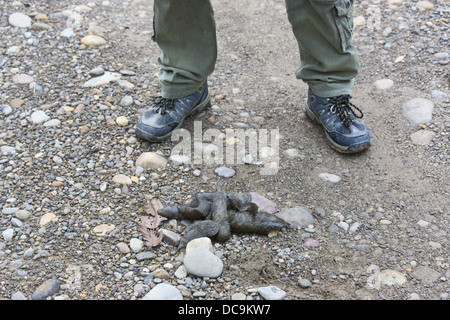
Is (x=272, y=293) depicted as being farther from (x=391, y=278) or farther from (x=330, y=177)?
(x=330, y=177)

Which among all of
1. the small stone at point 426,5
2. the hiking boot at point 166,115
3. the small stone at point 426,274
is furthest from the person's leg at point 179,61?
the small stone at point 426,5

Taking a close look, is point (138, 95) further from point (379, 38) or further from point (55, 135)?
point (379, 38)

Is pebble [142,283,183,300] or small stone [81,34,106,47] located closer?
pebble [142,283,183,300]

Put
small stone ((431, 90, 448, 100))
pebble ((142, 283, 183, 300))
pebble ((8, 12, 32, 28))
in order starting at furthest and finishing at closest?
pebble ((8, 12, 32, 28)), small stone ((431, 90, 448, 100)), pebble ((142, 283, 183, 300))

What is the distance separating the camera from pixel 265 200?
8.98ft

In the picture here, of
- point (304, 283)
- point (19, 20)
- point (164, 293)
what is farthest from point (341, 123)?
point (19, 20)

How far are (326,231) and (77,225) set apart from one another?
1160 mm

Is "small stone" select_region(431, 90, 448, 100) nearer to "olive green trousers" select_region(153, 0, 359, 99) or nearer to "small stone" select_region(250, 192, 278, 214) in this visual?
"olive green trousers" select_region(153, 0, 359, 99)

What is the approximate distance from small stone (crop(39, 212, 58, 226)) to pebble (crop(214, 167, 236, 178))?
85 centimetres

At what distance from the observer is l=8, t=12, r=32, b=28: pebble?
4.12 m

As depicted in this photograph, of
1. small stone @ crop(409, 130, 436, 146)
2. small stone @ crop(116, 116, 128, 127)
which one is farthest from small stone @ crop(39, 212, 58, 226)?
small stone @ crop(409, 130, 436, 146)

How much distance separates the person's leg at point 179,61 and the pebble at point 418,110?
121 cm

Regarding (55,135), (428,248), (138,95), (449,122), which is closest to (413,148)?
(449,122)

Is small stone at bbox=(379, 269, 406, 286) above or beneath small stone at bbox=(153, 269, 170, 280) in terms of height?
above
